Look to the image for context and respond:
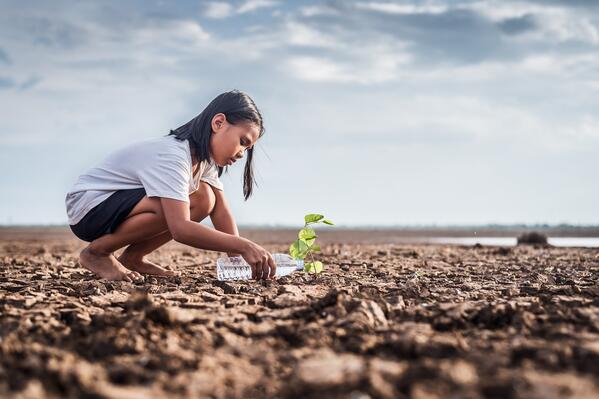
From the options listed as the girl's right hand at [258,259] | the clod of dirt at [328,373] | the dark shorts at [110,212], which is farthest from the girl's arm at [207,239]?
the clod of dirt at [328,373]

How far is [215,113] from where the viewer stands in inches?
159

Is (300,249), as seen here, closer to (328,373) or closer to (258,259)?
(258,259)

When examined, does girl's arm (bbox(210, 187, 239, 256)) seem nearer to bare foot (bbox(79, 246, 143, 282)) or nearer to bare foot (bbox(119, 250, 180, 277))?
bare foot (bbox(119, 250, 180, 277))

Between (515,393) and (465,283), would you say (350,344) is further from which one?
(465,283)

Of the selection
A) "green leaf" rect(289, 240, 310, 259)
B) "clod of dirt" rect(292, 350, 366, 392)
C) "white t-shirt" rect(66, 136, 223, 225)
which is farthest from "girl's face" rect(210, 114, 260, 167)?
"clod of dirt" rect(292, 350, 366, 392)

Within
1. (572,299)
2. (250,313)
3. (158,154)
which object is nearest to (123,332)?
(250,313)

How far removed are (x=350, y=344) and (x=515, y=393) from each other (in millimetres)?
681

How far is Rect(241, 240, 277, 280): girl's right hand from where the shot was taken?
11.9 feet

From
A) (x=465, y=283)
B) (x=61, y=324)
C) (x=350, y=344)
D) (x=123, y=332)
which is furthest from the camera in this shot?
(x=465, y=283)

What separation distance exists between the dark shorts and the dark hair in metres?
0.49

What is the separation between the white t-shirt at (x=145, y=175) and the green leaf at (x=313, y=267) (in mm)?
989

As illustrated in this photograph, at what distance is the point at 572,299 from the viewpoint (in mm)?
3016

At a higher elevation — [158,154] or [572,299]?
[158,154]

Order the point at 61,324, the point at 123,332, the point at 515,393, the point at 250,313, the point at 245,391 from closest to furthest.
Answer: the point at 515,393 → the point at 245,391 → the point at 123,332 → the point at 61,324 → the point at 250,313
